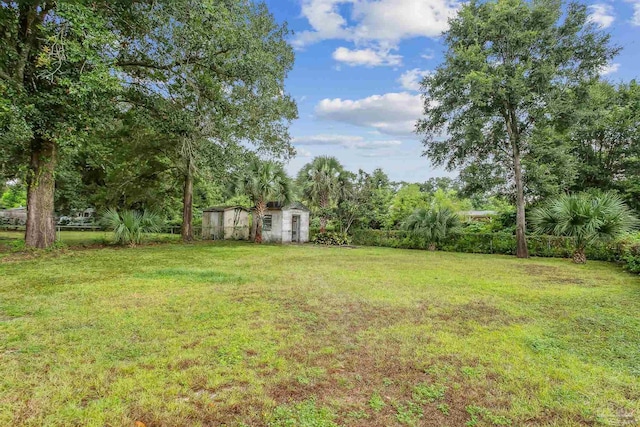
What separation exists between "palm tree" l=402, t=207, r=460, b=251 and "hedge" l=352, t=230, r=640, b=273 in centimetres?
63

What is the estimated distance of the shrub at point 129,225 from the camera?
13.1 metres

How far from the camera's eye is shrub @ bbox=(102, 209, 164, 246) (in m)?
13.1

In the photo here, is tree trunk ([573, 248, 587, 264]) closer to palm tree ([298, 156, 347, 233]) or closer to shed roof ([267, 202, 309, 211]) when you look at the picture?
palm tree ([298, 156, 347, 233])

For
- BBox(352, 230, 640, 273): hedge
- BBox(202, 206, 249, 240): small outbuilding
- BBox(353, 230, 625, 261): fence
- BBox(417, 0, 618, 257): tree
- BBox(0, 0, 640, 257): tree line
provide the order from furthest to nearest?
BBox(202, 206, 249, 240): small outbuilding
BBox(417, 0, 618, 257): tree
BBox(353, 230, 625, 261): fence
BBox(352, 230, 640, 273): hedge
BBox(0, 0, 640, 257): tree line

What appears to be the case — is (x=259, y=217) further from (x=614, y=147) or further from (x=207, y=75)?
(x=614, y=147)

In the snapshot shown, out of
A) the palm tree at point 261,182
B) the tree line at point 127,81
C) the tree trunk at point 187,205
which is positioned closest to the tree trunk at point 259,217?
the palm tree at point 261,182

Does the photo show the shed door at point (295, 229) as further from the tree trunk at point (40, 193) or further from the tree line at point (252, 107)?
the tree trunk at point (40, 193)

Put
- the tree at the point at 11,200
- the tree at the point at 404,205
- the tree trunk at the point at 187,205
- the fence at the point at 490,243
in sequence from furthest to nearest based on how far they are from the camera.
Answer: the tree at the point at 11,200
the tree at the point at 404,205
the tree trunk at the point at 187,205
the fence at the point at 490,243

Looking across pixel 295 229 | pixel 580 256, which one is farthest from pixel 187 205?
pixel 580 256

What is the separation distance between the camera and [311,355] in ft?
10.5

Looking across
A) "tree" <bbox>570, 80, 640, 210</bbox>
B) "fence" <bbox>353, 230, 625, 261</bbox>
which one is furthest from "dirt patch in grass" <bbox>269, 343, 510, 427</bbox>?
"tree" <bbox>570, 80, 640, 210</bbox>

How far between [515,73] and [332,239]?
11460 mm

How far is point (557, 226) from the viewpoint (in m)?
10.8

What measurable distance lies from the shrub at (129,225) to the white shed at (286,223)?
21.3 ft
